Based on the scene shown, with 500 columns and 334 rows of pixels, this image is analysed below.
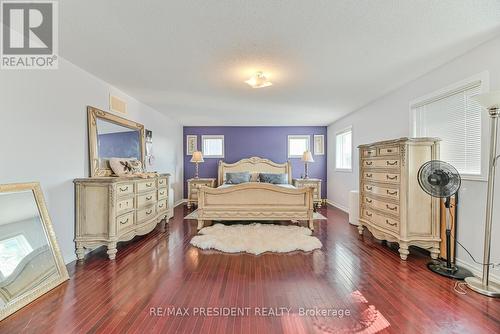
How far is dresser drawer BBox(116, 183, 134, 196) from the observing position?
2.75m

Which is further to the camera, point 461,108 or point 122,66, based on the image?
point 122,66

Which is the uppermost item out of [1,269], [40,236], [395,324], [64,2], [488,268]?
[64,2]

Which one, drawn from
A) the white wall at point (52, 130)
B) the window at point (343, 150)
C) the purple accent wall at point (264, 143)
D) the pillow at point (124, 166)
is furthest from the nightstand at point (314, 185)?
the white wall at point (52, 130)

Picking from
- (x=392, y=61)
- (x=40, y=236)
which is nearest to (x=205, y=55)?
(x=392, y=61)

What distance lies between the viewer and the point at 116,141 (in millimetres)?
3434

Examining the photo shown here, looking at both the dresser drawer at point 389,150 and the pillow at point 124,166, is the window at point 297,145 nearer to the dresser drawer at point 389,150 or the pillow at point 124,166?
the dresser drawer at point 389,150

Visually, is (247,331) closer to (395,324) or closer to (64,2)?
(395,324)

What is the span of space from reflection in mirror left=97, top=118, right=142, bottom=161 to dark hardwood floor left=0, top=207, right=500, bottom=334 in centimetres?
145

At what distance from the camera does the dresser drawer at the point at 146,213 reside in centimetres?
321

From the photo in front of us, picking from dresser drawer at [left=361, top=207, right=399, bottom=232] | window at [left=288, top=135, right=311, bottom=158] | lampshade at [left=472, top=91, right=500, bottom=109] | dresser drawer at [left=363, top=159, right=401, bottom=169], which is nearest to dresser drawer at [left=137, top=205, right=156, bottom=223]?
dresser drawer at [left=361, top=207, right=399, bottom=232]

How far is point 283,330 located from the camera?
1.53 m

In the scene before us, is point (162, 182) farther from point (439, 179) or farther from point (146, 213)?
point (439, 179)

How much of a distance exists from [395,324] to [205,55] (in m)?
2.96

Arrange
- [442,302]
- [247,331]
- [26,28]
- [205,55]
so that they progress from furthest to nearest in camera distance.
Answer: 1. [205,55]
2. [26,28]
3. [442,302]
4. [247,331]
